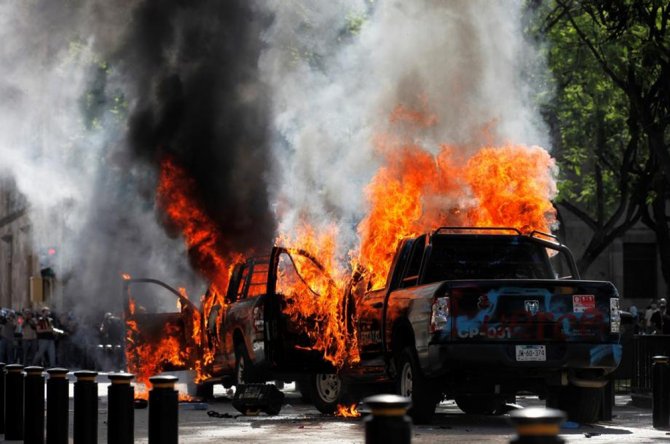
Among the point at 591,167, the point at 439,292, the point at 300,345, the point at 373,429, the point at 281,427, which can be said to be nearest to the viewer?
the point at 373,429

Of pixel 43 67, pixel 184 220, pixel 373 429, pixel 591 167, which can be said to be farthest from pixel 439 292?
pixel 591 167

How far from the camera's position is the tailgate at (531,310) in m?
12.9

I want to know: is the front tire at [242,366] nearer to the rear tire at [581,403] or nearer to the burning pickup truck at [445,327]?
the burning pickup truck at [445,327]

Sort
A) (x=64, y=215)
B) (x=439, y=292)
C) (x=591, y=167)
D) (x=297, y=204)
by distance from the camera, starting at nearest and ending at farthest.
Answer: (x=439, y=292)
(x=297, y=204)
(x=591, y=167)
(x=64, y=215)

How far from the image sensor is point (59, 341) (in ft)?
116

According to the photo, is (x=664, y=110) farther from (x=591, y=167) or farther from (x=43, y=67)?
(x=43, y=67)

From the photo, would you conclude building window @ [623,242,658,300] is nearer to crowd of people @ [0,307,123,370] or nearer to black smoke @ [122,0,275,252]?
crowd of people @ [0,307,123,370]

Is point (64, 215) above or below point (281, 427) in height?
above

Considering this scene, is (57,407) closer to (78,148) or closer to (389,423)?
(389,423)

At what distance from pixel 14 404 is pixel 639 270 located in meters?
36.3

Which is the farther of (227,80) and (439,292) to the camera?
(227,80)

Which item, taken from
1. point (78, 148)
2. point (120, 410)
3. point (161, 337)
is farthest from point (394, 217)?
point (78, 148)

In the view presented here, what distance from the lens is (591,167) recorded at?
1310 inches

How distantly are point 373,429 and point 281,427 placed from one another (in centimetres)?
777
